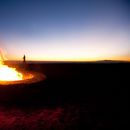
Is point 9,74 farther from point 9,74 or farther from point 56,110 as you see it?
point 56,110

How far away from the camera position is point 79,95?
37.4 feet

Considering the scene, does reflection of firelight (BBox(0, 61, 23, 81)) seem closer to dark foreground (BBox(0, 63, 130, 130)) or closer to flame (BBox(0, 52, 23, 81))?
flame (BBox(0, 52, 23, 81))

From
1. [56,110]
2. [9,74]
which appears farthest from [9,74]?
[56,110]

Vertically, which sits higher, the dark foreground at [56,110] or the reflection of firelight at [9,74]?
the reflection of firelight at [9,74]

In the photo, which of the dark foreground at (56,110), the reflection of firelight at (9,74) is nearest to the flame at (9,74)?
the reflection of firelight at (9,74)

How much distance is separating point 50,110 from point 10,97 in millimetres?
2281

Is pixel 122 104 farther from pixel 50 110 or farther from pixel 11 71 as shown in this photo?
pixel 11 71

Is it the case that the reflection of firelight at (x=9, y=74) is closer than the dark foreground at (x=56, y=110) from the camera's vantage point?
No

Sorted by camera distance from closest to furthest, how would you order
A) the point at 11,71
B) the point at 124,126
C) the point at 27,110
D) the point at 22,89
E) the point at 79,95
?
the point at 124,126 < the point at 27,110 < the point at 22,89 < the point at 79,95 < the point at 11,71

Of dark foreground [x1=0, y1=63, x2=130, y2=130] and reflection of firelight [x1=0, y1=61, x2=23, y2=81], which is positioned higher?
reflection of firelight [x1=0, y1=61, x2=23, y2=81]

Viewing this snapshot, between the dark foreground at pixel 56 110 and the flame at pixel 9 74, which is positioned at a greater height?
the flame at pixel 9 74

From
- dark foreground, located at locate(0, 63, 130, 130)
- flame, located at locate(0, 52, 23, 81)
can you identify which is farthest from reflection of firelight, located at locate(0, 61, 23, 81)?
dark foreground, located at locate(0, 63, 130, 130)

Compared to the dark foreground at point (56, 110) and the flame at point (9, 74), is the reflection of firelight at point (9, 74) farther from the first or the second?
the dark foreground at point (56, 110)

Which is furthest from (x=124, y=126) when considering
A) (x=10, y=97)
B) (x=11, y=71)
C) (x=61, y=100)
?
(x=11, y=71)
